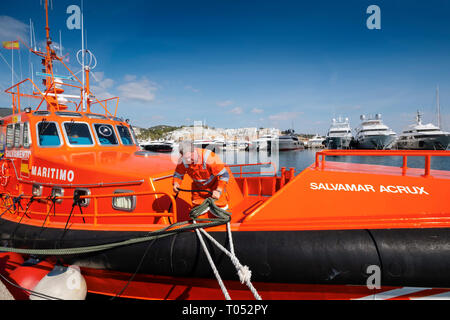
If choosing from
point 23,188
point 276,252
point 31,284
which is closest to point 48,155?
point 23,188

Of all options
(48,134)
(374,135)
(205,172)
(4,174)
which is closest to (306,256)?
(205,172)

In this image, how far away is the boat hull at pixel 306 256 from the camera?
1.80 metres

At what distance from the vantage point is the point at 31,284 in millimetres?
2727

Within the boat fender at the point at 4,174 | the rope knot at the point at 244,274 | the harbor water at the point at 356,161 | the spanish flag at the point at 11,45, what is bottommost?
the harbor water at the point at 356,161

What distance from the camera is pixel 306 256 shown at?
1.97 metres

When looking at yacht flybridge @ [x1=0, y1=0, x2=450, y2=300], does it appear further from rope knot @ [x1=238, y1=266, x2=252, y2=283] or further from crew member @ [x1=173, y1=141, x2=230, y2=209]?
crew member @ [x1=173, y1=141, x2=230, y2=209]

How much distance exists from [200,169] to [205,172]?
7 centimetres

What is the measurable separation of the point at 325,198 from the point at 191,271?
1454 mm

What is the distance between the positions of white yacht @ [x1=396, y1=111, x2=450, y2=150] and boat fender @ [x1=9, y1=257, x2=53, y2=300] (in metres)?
53.0

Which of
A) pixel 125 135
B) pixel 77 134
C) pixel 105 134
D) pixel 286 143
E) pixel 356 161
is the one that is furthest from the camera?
pixel 286 143

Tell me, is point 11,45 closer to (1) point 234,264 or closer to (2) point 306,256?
(1) point 234,264

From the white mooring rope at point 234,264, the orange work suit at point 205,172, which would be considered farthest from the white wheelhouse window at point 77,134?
the white mooring rope at point 234,264

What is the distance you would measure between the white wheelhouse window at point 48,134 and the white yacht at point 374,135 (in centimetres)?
4854

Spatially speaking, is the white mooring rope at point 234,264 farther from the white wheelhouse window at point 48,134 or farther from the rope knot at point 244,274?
the white wheelhouse window at point 48,134
